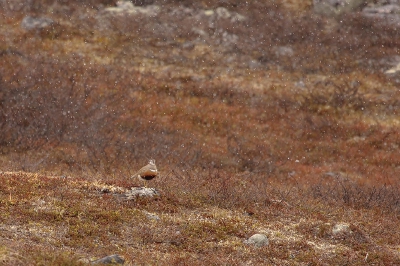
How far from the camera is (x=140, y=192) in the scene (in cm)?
1222

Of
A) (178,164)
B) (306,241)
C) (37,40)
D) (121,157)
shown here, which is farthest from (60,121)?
(306,241)

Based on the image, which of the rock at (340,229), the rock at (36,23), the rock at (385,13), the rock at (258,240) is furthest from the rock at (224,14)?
the rock at (258,240)

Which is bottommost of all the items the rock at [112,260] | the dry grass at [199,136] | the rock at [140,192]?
the dry grass at [199,136]

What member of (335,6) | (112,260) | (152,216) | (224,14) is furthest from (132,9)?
(112,260)

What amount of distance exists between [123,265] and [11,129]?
15.5 metres

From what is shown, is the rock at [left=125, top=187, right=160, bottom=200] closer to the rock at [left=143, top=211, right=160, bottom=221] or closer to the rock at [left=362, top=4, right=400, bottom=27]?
the rock at [left=143, top=211, right=160, bottom=221]

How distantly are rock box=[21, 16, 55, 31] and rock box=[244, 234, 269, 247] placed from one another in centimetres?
2951

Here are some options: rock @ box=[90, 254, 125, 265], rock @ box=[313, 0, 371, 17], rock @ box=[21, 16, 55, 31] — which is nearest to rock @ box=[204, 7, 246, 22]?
rock @ box=[313, 0, 371, 17]

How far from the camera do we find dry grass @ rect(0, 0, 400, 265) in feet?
33.9

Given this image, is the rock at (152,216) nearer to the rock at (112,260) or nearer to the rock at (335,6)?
the rock at (112,260)

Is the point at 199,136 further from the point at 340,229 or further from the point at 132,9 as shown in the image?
the point at 132,9

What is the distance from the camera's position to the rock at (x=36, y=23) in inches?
1421

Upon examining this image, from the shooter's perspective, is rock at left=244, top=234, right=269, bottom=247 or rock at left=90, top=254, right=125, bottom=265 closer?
rock at left=90, top=254, right=125, bottom=265

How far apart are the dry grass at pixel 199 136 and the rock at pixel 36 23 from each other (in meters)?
0.72
